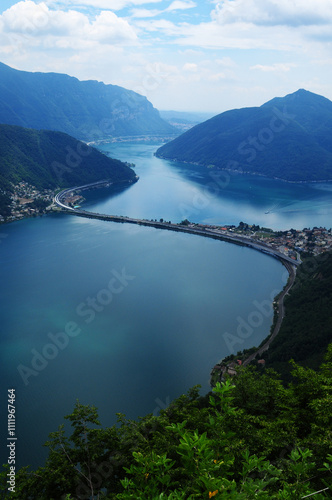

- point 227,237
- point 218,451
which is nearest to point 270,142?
point 227,237

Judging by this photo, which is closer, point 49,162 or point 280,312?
point 280,312

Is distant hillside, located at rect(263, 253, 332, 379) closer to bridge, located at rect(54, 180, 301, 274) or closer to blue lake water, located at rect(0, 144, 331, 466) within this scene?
blue lake water, located at rect(0, 144, 331, 466)

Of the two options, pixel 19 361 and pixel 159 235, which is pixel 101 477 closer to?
pixel 19 361

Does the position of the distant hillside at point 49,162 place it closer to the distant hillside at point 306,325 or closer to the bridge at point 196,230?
the bridge at point 196,230

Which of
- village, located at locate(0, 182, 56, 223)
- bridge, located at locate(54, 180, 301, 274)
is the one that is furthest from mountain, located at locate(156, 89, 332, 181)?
village, located at locate(0, 182, 56, 223)

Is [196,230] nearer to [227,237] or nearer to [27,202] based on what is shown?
[227,237]

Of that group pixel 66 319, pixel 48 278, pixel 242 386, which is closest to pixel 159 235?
pixel 48 278
